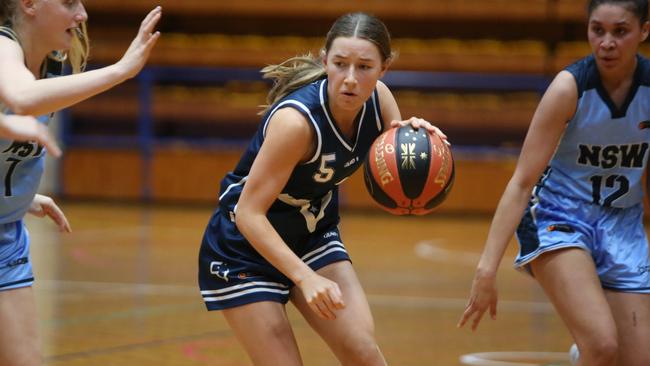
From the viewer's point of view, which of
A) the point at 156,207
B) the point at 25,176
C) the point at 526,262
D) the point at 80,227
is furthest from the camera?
the point at 156,207

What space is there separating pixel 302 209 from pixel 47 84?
107cm

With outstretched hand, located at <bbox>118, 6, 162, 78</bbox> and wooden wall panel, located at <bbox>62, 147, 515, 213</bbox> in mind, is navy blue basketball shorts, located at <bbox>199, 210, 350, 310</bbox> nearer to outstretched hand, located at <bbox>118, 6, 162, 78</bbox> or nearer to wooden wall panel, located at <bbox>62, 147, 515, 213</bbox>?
outstretched hand, located at <bbox>118, 6, 162, 78</bbox>

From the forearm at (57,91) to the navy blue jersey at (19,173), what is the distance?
0.52 meters

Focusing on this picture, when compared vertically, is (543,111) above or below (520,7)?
above

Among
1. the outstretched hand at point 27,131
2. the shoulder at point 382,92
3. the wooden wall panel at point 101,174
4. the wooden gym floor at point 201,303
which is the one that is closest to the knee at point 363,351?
the shoulder at point 382,92

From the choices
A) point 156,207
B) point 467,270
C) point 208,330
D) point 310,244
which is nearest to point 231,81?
point 156,207

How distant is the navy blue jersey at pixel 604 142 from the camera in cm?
376

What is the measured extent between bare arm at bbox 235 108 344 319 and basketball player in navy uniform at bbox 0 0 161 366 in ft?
1.65

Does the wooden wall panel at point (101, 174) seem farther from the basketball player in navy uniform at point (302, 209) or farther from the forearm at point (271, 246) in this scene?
the forearm at point (271, 246)

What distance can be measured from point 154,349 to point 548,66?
8862mm

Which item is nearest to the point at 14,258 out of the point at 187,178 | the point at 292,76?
the point at 292,76

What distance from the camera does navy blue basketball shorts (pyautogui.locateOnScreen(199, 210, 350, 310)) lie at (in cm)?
352

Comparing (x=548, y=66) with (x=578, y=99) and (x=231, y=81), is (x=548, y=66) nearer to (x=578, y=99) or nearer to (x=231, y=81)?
(x=231, y=81)

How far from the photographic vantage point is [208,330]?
616 centimetres
